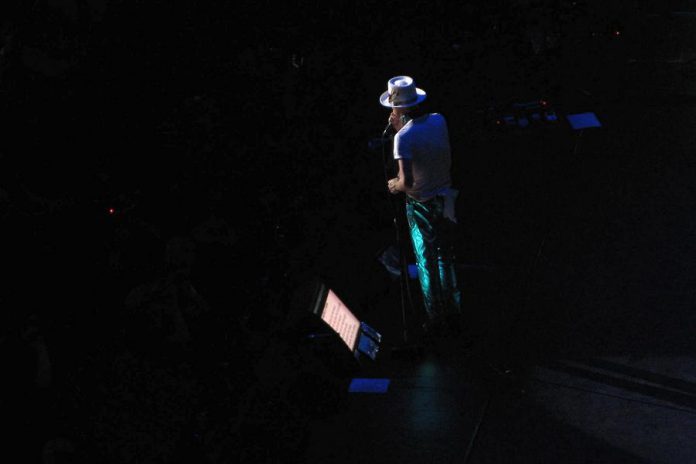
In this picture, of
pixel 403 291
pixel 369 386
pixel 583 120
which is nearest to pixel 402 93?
pixel 403 291

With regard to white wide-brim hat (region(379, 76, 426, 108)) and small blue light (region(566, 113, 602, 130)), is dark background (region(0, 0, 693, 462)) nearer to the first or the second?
small blue light (region(566, 113, 602, 130))

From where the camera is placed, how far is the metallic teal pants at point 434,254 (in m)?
5.48

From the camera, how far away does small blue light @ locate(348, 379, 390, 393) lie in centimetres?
541

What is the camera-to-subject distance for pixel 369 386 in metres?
5.45

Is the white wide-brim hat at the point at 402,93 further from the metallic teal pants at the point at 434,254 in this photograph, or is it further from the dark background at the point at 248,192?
the dark background at the point at 248,192

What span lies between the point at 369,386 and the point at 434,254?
3.24ft

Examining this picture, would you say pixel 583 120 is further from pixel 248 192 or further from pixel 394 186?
pixel 248 192

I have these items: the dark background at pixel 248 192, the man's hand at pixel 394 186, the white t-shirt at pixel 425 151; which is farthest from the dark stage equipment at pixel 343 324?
the white t-shirt at pixel 425 151

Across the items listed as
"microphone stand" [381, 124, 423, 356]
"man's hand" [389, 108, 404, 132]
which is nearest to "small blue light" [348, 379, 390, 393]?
"microphone stand" [381, 124, 423, 356]

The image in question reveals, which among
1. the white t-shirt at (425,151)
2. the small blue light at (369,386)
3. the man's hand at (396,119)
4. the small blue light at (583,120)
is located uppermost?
the man's hand at (396,119)

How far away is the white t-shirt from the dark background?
0.96 metres

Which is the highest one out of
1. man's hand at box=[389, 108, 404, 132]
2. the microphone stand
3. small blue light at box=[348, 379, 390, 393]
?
man's hand at box=[389, 108, 404, 132]

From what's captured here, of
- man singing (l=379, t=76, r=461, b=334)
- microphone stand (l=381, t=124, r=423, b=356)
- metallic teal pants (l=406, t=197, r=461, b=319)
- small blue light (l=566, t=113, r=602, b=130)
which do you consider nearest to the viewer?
man singing (l=379, t=76, r=461, b=334)

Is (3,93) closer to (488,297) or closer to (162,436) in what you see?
(162,436)
